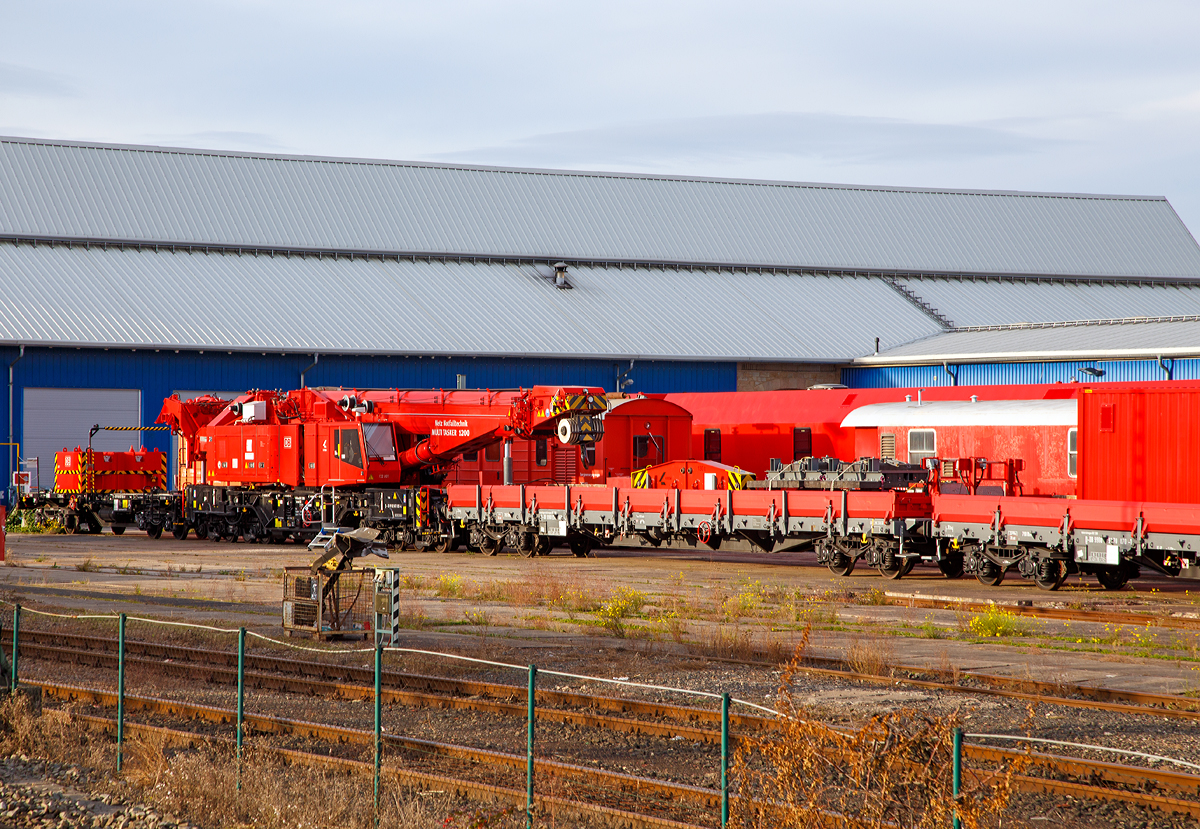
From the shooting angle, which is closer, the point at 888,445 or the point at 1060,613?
the point at 1060,613

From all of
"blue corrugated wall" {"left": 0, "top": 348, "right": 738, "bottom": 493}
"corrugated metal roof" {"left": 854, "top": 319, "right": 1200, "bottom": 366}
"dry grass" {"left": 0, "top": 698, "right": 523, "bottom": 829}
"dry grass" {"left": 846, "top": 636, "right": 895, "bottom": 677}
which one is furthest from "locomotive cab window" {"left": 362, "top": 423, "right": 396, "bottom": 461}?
"corrugated metal roof" {"left": 854, "top": 319, "right": 1200, "bottom": 366}


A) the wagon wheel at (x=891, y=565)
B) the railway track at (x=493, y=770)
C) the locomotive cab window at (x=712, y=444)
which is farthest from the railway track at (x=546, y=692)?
the locomotive cab window at (x=712, y=444)

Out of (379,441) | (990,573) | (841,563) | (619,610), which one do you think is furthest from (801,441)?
(619,610)

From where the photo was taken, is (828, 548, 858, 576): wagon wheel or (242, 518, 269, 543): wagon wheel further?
(242, 518, 269, 543): wagon wheel

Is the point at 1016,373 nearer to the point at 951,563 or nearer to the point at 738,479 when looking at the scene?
the point at 738,479

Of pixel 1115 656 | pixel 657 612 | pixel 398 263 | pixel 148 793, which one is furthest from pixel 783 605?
pixel 398 263

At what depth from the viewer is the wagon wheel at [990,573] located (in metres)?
25.1

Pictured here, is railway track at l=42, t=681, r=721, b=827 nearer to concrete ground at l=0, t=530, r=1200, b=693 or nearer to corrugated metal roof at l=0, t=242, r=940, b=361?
concrete ground at l=0, t=530, r=1200, b=693

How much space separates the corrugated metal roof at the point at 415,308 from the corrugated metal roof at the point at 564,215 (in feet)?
5.09

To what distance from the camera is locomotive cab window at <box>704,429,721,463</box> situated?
37.2 meters

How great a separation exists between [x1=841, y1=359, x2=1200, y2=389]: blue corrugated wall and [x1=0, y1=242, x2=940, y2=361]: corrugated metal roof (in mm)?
1590

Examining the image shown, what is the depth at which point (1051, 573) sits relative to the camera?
79.1 ft

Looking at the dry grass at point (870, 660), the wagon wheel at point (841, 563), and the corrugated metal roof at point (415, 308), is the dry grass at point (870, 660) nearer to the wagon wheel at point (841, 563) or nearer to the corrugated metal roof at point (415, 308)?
the wagon wheel at point (841, 563)

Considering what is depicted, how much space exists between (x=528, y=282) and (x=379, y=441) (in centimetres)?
2144
